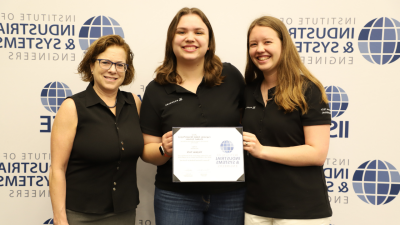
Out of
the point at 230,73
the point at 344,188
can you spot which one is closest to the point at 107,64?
the point at 230,73

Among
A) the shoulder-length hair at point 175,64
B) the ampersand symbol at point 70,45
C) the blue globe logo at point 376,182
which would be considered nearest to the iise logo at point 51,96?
the ampersand symbol at point 70,45

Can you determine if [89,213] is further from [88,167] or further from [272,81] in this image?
[272,81]

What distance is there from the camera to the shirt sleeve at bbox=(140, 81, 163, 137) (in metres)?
1.79

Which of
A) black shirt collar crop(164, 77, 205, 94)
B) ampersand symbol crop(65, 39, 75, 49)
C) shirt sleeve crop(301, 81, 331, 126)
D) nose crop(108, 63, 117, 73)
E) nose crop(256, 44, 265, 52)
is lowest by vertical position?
shirt sleeve crop(301, 81, 331, 126)

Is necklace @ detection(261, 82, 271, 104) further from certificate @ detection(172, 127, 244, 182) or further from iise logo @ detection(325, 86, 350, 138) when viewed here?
iise logo @ detection(325, 86, 350, 138)

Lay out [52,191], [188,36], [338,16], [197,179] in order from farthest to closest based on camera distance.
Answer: [338,16], [188,36], [52,191], [197,179]

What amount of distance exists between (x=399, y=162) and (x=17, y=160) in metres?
3.79

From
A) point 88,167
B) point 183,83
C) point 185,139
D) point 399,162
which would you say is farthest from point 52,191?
point 399,162

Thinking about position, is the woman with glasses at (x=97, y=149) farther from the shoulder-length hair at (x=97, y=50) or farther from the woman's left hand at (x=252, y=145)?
the woman's left hand at (x=252, y=145)

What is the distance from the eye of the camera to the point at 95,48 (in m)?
1.68

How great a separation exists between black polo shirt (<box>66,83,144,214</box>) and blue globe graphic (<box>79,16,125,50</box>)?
956 mm

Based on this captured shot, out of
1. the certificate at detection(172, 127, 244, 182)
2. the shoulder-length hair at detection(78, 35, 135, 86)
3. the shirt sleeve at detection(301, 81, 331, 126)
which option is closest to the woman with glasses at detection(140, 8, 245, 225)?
the certificate at detection(172, 127, 244, 182)

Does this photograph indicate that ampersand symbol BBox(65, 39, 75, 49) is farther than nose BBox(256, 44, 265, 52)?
Yes

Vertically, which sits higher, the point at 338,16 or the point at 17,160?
the point at 338,16
